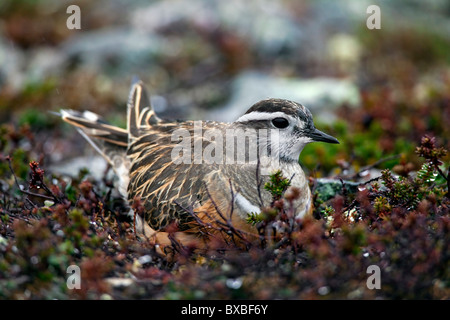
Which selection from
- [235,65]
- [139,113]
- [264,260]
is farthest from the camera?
[235,65]

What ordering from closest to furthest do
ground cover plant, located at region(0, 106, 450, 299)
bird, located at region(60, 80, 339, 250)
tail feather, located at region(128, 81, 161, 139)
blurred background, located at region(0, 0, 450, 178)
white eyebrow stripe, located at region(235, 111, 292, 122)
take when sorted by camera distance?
ground cover plant, located at region(0, 106, 450, 299) → bird, located at region(60, 80, 339, 250) → white eyebrow stripe, located at region(235, 111, 292, 122) → tail feather, located at region(128, 81, 161, 139) → blurred background, located at region(0, 0, 450, 178)

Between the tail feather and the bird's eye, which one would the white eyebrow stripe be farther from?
the tail feather

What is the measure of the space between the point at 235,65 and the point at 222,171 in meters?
8.23

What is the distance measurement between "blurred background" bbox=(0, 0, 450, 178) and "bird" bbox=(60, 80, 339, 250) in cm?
220

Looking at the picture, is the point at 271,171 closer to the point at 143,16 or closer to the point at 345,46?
the point at 345,46

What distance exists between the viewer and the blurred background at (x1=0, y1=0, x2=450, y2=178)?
29.6ft

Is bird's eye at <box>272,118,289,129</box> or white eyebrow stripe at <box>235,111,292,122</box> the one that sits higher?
white eyebrow stripe at <box>235,111,292,122</box>

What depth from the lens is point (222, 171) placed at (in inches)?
202

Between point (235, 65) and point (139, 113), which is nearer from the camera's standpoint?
point (139, 113)

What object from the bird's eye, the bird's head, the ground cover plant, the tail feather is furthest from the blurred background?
the ground cover plant

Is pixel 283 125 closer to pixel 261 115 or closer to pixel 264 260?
pixel 261 115

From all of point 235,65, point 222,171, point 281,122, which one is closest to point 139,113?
point 222,171

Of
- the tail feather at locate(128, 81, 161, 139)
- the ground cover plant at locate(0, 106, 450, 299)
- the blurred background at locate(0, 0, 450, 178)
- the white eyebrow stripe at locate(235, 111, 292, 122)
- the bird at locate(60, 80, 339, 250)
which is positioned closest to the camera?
the ground cover plant at locate(0, 106, 450, 299)

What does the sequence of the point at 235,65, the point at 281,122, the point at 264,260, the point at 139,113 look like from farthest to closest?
the point at 235,65 < the point at 139,113 < the point at 281,122 < the point at 264,260
